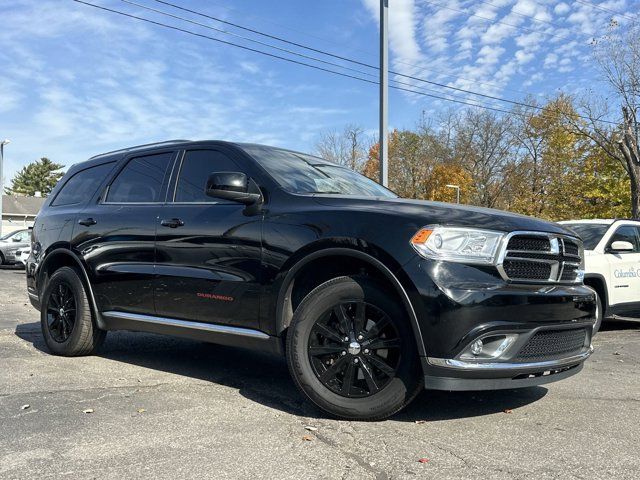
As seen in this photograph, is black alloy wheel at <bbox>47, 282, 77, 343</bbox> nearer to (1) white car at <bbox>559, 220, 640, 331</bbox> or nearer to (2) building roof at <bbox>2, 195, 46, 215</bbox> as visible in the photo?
(1) white car at <bbox>559, 220, 640, 331</bbox>

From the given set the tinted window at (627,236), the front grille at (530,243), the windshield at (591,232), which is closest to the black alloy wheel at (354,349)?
the front grille at (530,243)

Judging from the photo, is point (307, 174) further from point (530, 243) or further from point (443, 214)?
point (530, 243)

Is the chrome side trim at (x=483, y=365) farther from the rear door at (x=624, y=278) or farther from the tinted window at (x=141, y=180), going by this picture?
the rear door at (x=624, y=278)

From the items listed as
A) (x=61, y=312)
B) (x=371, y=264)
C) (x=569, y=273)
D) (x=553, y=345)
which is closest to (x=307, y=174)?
(x=371, y=264)

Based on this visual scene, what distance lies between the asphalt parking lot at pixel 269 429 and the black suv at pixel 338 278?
320 millimetres

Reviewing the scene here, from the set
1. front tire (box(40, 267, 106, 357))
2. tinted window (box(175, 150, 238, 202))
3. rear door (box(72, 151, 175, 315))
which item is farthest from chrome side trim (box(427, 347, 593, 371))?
front tire (box(40, 267, 106, 357))

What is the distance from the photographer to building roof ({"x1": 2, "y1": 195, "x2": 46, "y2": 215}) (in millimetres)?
57794

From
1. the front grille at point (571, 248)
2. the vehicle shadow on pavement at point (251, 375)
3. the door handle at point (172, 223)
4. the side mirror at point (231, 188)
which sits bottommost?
the vehicle shadow on pavement at point (251, 375)

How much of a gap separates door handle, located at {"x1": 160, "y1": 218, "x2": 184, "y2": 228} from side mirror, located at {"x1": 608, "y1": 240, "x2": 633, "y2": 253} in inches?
242

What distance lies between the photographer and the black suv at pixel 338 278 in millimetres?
3305

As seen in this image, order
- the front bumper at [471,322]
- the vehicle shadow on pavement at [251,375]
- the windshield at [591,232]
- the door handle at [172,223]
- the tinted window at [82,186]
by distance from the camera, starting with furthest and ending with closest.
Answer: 1. the windshield at [591,232]
2. the tinted window at [82,186]
3. the door handle at [172,223]
4. the vehicle shadow on pavement at [251,375]
5. the front bumper at [471,322]

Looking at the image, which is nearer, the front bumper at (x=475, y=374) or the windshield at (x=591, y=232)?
the front bumper at (x=475, y=374)

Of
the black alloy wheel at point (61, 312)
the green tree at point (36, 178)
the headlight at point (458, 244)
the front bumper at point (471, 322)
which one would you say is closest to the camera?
the front bumper at point (471, 322)

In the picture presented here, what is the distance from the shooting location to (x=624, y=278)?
8.07 meters
